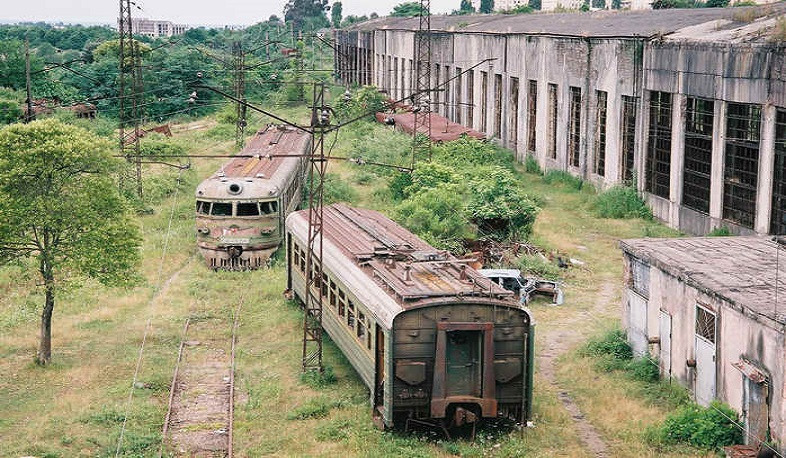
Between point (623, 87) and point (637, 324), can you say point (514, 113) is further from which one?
point (637, 324)

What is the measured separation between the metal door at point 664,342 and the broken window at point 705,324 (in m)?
1.08

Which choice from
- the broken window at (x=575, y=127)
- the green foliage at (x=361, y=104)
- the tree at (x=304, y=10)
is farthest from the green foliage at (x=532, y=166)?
the tree at (x=304, y=10)

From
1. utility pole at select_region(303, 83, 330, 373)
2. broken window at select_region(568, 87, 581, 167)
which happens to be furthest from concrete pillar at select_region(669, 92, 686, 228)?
utility pole at select_region(303, 83, 330, 373)

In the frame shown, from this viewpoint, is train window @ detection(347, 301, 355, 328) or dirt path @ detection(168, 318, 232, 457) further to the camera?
train window @ detection(347, 301, 355, 328)

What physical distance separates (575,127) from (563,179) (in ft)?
6.53

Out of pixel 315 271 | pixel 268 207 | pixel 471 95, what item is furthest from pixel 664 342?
pixel 471 95

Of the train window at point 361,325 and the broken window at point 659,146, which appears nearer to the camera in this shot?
the train window at point 361,325

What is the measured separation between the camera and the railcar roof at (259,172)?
27062 mm

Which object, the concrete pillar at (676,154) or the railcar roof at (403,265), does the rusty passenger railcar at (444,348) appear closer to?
the railcar roof at (403,265)

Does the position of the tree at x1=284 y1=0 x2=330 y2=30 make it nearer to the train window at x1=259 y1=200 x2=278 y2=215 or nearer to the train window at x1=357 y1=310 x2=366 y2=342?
the train window at x1=259 y1=200 x2=278 y2=215

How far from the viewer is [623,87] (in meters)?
34.4

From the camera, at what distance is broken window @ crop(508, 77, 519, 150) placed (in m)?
45.7

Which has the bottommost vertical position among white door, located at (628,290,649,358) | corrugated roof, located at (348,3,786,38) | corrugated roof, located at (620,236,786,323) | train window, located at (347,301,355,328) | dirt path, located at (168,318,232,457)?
dirt path, located at (168,318,232,457)

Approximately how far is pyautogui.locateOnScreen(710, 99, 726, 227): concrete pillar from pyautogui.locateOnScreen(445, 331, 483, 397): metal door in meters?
15.3
